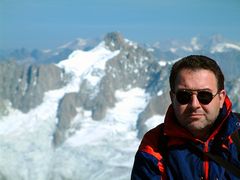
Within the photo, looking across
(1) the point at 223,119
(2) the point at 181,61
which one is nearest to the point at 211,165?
(1) the point at 223,119

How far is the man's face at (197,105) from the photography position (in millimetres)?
6562

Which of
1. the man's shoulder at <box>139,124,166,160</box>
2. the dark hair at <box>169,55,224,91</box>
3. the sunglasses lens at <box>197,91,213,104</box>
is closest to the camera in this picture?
the sunglasses lens at <box>197,91,213,104</box>

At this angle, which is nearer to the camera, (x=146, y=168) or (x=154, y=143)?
(x=146, y=168)

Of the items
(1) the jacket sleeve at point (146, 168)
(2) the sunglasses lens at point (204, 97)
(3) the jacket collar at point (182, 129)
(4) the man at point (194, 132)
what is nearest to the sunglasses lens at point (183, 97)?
(4) the man at point (194, 132)

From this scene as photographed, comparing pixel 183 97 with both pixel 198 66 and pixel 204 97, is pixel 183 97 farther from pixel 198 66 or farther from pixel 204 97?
pixel 198 66

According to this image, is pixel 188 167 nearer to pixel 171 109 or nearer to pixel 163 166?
pixel 163 166

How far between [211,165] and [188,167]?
1.14 feet

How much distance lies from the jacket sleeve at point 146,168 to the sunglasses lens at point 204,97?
116 cm

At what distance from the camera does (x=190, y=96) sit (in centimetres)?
658

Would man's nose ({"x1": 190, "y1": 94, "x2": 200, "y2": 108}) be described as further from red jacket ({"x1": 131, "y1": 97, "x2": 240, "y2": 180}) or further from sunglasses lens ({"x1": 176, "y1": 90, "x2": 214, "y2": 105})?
red jacket ({"x1": 131, "y1": 97, "x2": 240, "y2": 180})

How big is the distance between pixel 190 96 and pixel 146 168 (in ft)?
4.32

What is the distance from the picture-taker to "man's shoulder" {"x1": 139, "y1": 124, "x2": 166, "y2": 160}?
671 cm

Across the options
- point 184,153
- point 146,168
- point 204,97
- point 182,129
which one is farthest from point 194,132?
point 146,168

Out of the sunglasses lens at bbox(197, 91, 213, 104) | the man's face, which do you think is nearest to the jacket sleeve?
the man's face
